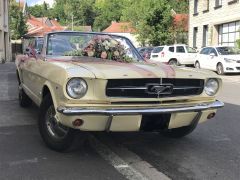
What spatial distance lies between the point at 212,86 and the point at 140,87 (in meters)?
1.14

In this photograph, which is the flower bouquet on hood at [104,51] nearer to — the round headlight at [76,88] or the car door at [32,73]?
the car door at [32,73]

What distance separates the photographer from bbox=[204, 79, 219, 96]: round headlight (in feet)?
18.5

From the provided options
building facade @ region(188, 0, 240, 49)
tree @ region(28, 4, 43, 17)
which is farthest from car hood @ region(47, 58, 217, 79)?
tree @ region(28, 4, 43, 17)

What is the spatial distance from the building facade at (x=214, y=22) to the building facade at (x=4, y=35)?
14.9 m

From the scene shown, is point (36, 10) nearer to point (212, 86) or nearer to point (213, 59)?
point (213, 59)

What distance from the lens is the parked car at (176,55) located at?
2694cm

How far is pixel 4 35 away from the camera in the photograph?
116 feet

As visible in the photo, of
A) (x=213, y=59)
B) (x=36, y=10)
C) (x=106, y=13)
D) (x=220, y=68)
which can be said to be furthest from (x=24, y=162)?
(x=36, y=10)

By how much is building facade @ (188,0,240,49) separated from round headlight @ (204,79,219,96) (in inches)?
812

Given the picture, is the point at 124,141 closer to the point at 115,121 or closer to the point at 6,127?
the point at 115,121

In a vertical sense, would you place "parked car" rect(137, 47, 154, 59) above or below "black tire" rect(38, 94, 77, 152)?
above

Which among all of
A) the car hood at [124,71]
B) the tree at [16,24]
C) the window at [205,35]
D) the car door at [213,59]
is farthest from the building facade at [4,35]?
the car hood at [124,71]

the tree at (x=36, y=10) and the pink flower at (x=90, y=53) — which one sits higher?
the tree at (x=36, y=10)

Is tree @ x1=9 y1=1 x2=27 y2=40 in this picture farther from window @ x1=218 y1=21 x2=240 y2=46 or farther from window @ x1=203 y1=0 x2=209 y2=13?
window @ x1=218 y1=21 x2=240 y2=46
